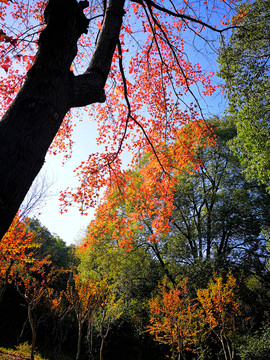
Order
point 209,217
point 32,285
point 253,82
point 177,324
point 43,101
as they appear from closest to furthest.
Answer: point 43,101 < point 253,82 < point 177,324 < point 32,285 < point 209,217

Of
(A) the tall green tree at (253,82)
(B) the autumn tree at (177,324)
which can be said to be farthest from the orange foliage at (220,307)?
(A) the tall green tree at (253,82)

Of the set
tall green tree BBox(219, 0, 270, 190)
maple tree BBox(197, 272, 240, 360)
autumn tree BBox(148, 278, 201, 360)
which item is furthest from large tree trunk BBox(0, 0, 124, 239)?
maple tree BBox(197, 272, 240, 360)

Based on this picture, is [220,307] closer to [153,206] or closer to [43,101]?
[153,206]

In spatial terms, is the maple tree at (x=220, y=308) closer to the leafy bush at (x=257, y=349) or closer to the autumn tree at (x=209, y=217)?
the leafy bush at (x=257, y=349)

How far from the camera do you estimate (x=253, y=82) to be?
637cm

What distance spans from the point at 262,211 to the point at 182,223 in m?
4.42

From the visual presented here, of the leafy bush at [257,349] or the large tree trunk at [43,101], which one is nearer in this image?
the large tree trunk at [43,101]

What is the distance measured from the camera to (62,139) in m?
6.48

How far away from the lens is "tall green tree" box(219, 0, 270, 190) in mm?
6113

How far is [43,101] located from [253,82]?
6904 millimetres

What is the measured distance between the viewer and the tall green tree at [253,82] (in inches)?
241

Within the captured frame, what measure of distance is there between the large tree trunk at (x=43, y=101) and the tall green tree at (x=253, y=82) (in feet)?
18.5

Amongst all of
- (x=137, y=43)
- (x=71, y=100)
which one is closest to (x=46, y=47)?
(x=71, y=100)

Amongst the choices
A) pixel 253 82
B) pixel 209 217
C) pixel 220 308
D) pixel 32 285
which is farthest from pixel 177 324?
pixel 253 82
